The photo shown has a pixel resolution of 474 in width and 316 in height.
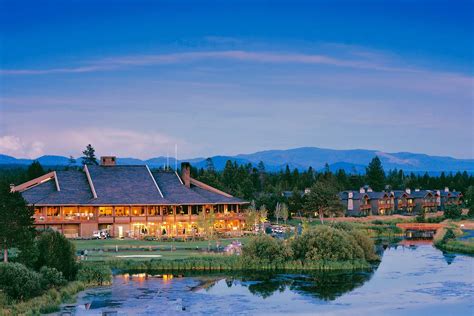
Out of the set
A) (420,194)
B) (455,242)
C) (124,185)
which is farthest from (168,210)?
(420,194)

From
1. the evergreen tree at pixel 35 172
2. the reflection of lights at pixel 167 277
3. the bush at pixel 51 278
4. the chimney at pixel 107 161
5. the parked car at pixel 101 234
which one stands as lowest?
the reflection of lights at pixel 167 277

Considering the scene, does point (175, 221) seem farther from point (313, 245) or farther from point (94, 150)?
point (94, 150)

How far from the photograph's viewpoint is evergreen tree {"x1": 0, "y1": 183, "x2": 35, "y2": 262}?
175 feet

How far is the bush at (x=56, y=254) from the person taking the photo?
2103 inches

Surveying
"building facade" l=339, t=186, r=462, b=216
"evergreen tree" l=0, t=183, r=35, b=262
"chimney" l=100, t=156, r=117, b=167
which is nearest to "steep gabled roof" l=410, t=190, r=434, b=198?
"building facade" l=339, t=186, r=462, b=216

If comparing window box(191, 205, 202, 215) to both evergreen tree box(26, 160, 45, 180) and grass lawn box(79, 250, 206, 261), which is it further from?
evergreen tree box(26, 160, 45, 180)

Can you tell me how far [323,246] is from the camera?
211ft

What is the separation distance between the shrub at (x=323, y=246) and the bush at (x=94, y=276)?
1660cm

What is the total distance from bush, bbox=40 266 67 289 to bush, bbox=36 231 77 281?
5.39ft

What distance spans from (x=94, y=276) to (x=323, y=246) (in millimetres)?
19422

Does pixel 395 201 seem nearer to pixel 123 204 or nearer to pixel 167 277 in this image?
pixel 123 204

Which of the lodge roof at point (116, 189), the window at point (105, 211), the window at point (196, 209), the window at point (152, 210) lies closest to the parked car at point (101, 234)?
the window at point (105, 211)

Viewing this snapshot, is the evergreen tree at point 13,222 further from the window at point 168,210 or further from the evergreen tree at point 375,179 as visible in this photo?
the evergreen tree at point 375,179

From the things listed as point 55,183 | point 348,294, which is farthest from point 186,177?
point 348,294
